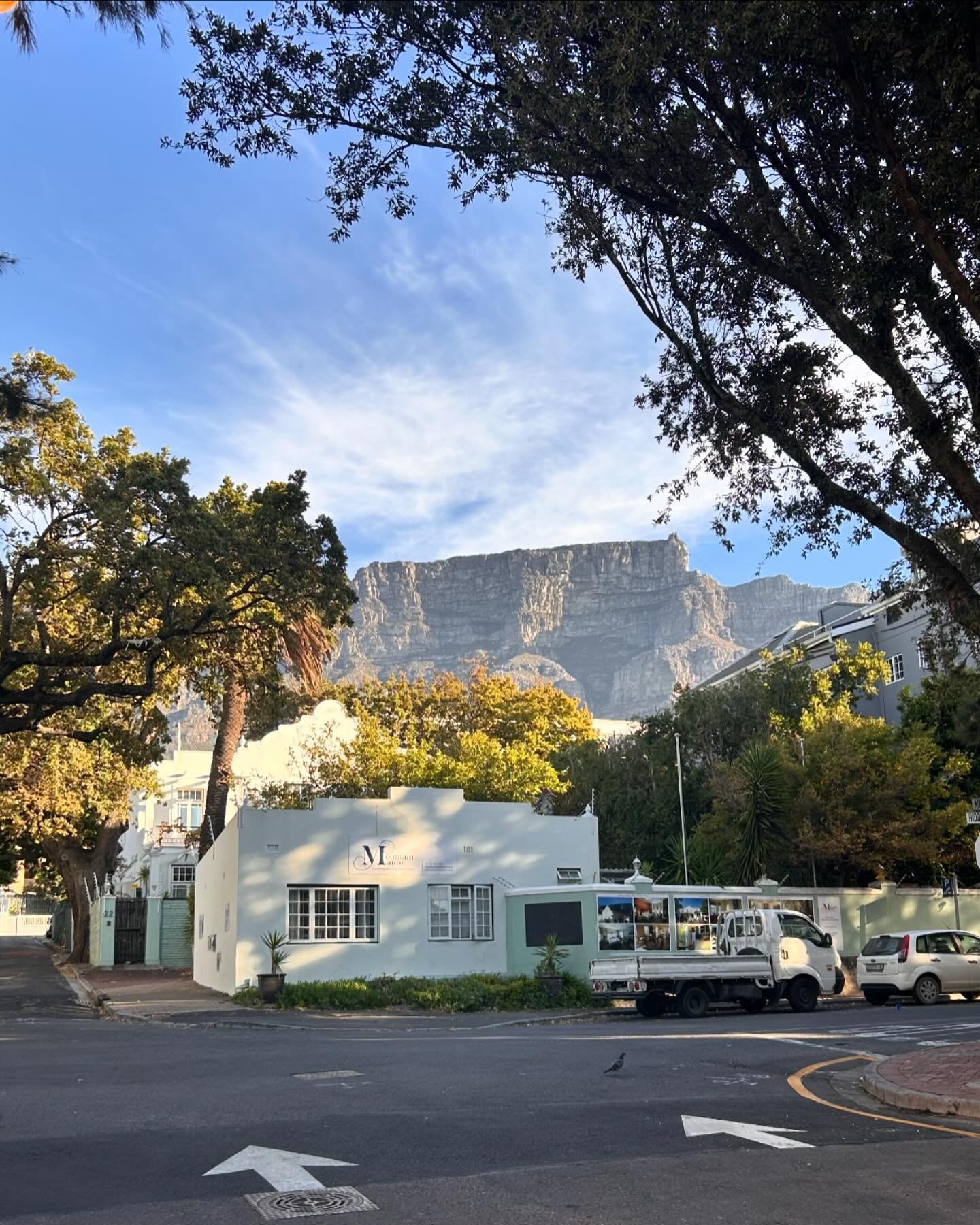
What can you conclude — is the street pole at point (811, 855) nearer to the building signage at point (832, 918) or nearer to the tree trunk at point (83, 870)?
the building signage at point (832, 918)

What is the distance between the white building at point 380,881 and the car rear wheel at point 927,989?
26.6ft

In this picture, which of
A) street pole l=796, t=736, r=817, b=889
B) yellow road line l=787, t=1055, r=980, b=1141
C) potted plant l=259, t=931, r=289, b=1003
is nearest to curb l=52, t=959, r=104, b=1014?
potted plant l=259, t=931, r=289, b=1003

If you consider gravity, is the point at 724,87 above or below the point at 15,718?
above

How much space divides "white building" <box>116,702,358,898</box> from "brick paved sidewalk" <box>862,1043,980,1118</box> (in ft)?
99.2

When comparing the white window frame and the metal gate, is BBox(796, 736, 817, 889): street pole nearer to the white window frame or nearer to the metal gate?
the white window frame

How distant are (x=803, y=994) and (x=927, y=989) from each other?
3.09m

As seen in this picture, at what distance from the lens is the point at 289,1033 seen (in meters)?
18.5

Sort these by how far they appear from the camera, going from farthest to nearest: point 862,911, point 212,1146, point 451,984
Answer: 1. point 862,911
2. point 451,984
3. point 212,1146

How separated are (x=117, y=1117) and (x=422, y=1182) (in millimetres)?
3624

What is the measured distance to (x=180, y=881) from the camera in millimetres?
44469

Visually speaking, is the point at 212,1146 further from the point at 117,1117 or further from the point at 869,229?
the point at 869,229

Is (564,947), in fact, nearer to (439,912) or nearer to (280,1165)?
(439,912)

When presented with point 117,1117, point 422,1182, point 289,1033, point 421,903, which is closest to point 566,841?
point 421,903

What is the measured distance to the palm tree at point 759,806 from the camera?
30078 millimetres
